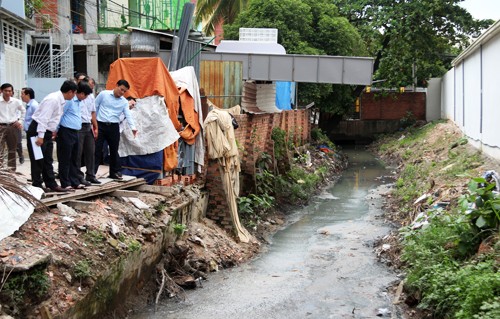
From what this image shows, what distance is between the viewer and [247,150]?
15.2 metres

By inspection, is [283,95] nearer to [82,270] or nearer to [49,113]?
[49,113]

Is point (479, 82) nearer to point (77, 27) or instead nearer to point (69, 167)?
point (69, 167)

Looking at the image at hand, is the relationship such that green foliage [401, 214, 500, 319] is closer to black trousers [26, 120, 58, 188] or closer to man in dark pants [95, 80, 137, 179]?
man in dark pants [95, 80, 137, 179]

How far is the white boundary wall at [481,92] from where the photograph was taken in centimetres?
1320

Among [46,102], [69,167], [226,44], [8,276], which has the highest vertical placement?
[226,44]

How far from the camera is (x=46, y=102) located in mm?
8086

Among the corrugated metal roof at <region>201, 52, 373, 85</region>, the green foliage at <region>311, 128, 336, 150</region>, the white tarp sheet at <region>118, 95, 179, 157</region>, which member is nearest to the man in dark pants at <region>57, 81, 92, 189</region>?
the white tarp sheet at <region>118, 95, 179, 157</region>

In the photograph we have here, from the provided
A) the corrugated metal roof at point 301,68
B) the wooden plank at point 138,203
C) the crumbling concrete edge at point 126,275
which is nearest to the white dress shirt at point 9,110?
the wooden plank at point 138,203

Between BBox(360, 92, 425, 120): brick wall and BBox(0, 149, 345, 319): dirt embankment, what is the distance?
81.4ft

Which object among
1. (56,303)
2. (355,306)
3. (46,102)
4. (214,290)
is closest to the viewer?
(56,303)

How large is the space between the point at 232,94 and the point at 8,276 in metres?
11.5

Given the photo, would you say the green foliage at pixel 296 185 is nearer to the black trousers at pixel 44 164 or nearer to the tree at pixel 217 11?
the black trousers at pixel 44 164

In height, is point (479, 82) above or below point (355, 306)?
above

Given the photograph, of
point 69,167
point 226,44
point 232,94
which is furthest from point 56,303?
point 226,44
